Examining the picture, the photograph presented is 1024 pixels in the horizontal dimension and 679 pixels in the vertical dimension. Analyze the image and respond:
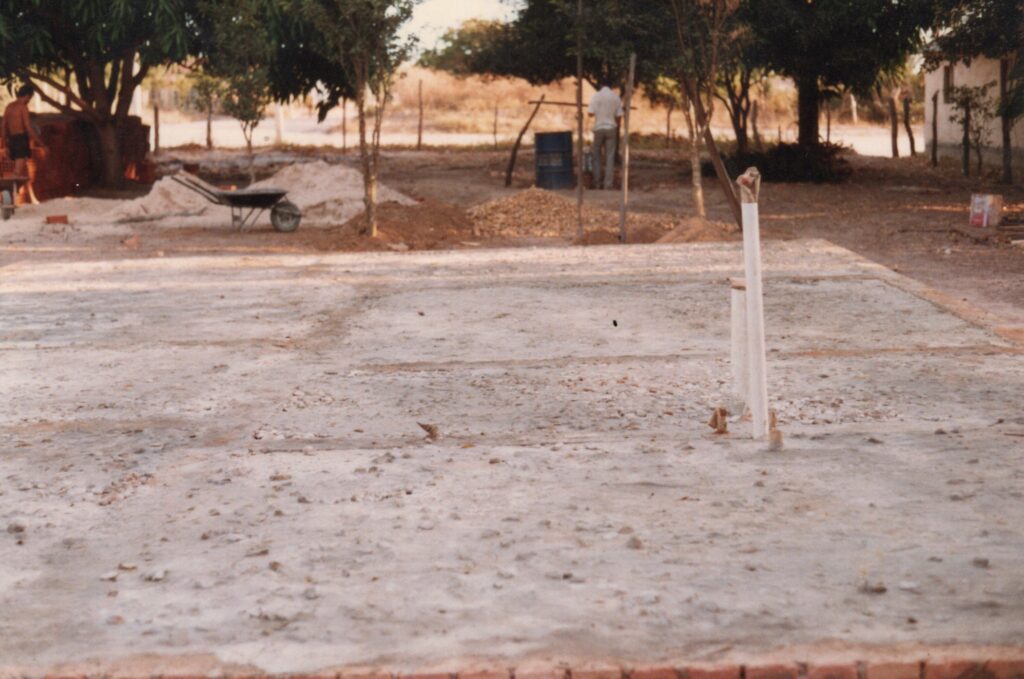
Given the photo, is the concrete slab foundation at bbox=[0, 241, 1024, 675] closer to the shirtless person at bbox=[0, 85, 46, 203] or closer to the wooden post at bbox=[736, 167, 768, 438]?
the wooden post at bbox=[736, 167, 768, 438]

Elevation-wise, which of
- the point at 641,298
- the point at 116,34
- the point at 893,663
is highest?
the point at 116,34

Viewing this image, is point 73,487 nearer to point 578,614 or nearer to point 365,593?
point 365,593

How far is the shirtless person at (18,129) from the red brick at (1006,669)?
1866cm

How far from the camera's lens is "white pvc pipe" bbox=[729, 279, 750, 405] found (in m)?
5.79

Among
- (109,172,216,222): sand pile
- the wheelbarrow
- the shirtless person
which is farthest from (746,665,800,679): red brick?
the shirtless person

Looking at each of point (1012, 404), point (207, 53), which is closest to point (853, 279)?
point (1012, 404)

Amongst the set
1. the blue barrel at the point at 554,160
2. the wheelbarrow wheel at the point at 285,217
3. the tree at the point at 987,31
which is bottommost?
the wheelbarrow wheel at the point at 285,217

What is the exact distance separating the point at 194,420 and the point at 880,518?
126 inches

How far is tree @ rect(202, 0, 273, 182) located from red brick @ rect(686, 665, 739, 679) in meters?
19.5

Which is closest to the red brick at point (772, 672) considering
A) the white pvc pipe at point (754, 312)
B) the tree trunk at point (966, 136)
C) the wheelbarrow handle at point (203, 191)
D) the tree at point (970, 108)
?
the white pvc pipe at point (754, 312)

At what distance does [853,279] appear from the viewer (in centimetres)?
1052

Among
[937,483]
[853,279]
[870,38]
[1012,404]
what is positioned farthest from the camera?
[870,38]

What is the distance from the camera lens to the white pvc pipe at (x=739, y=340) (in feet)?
19.0

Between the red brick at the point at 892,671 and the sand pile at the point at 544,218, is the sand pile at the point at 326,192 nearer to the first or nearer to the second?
the sand pile at the point at 544,218
